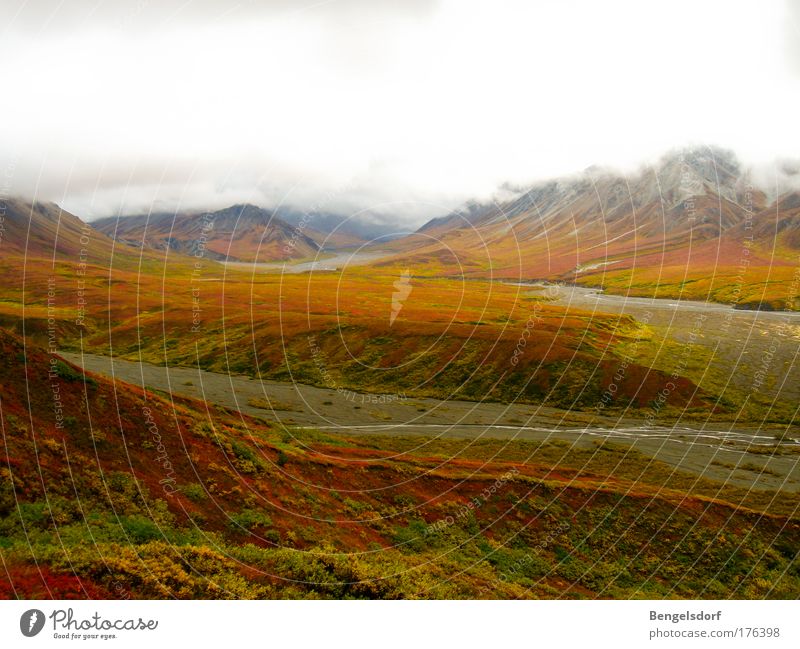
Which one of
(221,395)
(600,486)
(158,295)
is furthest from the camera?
(158,295)

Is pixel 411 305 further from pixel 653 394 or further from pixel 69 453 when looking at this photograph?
pixel 69 453

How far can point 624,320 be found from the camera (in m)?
136

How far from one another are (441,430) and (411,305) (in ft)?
238

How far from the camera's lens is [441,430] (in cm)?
6562

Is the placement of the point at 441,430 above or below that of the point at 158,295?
below

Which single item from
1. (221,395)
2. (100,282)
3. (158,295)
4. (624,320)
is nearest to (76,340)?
(158,295)

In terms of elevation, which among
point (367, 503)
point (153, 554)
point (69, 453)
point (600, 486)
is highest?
point (69, 453)

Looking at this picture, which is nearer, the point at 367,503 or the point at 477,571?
the point at 477,571

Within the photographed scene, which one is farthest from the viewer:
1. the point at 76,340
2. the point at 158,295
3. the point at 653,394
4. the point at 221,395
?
the point at 158,295

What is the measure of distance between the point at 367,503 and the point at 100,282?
570 ft

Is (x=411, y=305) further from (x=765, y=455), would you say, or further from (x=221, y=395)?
(x=765, y=455)

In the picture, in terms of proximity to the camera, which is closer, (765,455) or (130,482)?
(130,482)

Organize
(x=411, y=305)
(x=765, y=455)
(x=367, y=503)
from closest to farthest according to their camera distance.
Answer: (x=367, y=503), (x=765, y=455), (x=411, y=305)

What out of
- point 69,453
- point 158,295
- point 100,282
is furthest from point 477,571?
point 100,282
